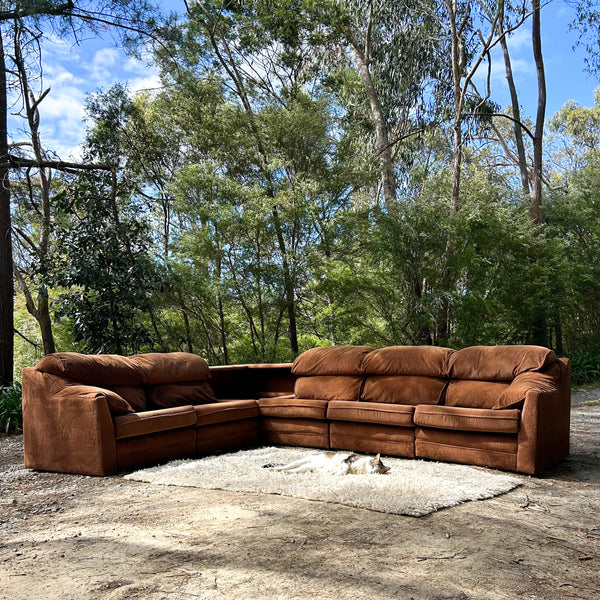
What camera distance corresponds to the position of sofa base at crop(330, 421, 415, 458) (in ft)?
14.8

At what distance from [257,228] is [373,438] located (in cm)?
434

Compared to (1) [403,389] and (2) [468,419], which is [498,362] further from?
(1) [403,389]

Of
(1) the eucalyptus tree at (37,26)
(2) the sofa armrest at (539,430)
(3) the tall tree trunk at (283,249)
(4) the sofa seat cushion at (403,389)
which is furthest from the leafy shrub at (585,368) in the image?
(1) the eucalyptus tree at (37,26)

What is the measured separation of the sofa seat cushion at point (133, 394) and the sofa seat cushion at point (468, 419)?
2.06 meters

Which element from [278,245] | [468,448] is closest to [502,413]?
[468,448]

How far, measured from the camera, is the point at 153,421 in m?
4.45

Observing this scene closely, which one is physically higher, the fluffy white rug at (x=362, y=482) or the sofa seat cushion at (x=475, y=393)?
the sofa seat cushion at (x=475, y=393)

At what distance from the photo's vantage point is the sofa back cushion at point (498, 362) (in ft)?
14.1

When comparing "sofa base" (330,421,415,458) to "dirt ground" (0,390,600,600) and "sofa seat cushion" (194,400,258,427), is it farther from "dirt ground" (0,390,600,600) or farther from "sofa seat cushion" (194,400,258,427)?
"dirt ground" (0,390,600,600)

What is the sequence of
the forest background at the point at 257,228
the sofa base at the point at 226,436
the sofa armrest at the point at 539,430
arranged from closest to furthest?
the sofa armrest at the point at 539,430, the sofa base at the point at 226,436, the forest background at the point at 257,228

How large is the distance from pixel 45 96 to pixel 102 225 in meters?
3.97

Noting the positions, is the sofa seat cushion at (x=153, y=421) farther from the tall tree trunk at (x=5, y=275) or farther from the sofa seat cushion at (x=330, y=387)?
the tall tree trunk at (x=5, y=275)

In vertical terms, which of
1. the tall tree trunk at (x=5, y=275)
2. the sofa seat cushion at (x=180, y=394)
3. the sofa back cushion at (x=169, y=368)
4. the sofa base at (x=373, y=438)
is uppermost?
the tall tree trunk at (x=5, y=275)

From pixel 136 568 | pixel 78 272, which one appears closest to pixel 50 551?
pixel 136 568
